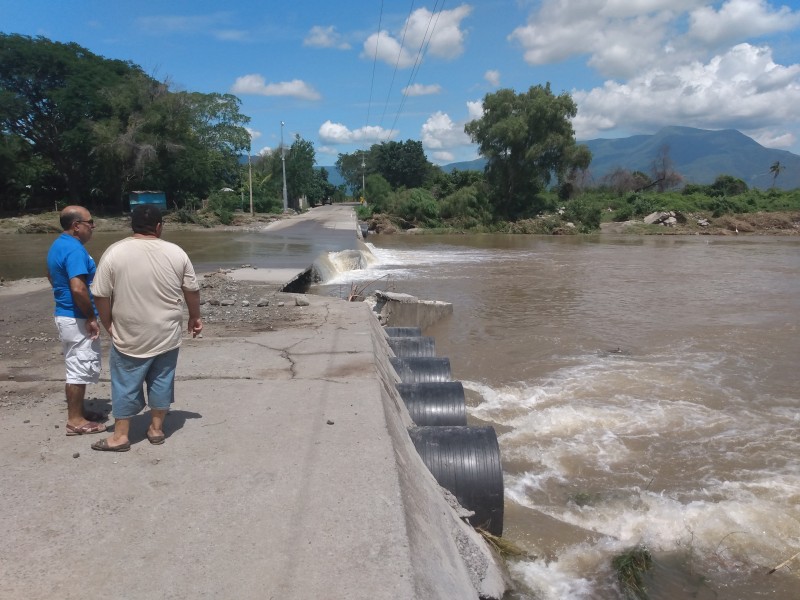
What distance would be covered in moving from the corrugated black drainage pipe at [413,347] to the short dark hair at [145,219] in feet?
15.2

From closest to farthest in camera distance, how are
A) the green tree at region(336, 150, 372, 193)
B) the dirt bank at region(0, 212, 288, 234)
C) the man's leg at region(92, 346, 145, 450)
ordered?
the man's leg at region(92, 346, 145, 450)
the dirt bank at region(0, 212, 288, 234)
the green tree at region(336, 150, 372, 193)

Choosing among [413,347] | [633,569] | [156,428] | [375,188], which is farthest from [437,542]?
[375,188]

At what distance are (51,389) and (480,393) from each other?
554 cm

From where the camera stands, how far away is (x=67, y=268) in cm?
392

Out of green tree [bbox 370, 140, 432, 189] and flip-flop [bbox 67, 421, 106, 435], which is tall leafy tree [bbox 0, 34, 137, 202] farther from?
green tree [bbox 370, 140, 432, 189]

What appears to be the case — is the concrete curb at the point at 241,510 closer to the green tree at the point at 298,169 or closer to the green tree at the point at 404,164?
the green tree at the point at 298,169

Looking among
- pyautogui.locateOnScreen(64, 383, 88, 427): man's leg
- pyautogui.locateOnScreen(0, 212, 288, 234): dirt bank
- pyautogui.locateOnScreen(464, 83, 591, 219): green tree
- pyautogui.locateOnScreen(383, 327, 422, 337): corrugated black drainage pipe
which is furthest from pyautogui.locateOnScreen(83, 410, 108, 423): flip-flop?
pyautogui.locateOnScreen(464, 83, 591, 219): green tree

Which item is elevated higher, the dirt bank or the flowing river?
the dirt bank

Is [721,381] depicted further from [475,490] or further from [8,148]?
[8,148]

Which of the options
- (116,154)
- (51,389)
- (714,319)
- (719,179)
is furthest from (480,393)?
(719,179)

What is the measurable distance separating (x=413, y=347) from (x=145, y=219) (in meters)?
4.76

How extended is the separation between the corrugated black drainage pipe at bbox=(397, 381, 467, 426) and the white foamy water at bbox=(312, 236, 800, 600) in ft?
3.04

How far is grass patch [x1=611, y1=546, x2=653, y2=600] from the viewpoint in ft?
13.4

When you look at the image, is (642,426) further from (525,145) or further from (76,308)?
(525,145)
